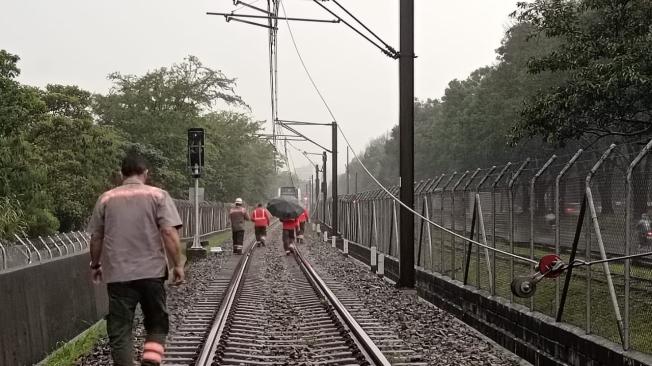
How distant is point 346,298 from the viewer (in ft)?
46.0

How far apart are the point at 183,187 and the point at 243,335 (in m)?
48.2

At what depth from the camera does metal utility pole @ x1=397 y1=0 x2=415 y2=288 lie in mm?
14742

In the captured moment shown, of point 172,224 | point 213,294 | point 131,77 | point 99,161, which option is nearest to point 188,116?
point 131,77

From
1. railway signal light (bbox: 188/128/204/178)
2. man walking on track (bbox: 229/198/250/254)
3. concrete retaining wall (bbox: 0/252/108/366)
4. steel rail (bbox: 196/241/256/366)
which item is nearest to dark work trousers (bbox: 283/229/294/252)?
man walking on track (bbox: 229/198/250/254)

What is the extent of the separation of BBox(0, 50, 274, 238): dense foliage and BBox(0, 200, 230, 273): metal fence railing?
2171mm

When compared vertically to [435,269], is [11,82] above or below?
above

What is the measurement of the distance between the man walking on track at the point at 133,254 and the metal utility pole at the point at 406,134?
9.52 meters

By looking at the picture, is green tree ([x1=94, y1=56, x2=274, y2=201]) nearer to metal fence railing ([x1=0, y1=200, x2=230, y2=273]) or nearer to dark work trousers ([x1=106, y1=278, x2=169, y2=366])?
metal fence railing ([x1=0, y1=200, x2=230, y2=273])

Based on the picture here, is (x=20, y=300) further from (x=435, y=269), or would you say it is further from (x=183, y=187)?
(x=183, y=187)

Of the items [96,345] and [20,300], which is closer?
[20,300]

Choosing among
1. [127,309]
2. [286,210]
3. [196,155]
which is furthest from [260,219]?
[127,309]

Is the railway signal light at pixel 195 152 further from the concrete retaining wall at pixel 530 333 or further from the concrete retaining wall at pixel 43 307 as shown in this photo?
the concrete retaining wall at pixel 43 307

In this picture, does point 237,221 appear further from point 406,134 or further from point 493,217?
point 493,217

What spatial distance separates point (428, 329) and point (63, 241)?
41.3ft
